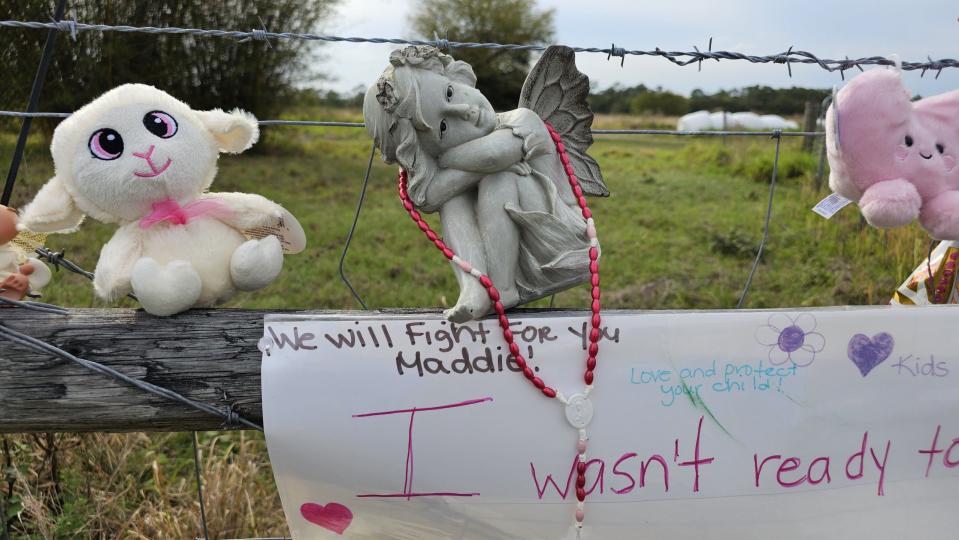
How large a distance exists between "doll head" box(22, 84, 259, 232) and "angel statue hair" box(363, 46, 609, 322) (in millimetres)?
362

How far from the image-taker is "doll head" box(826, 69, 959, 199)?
144cm

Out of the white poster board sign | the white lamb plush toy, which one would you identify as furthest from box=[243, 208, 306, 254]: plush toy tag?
the white poster board sign

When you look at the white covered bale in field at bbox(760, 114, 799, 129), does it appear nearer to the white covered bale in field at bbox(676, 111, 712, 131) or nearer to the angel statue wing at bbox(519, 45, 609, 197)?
the white covered bale in field at bbox(676, 111, 712, 131)

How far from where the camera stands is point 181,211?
4.45 feet

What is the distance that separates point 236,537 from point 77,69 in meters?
4.29

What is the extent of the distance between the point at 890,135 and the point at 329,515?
48.2 inches

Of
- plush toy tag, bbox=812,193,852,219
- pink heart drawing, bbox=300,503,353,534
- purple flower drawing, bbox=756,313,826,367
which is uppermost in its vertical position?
plush toy tag, bbox=812,193,852,219

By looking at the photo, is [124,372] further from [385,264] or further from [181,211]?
[385,264]

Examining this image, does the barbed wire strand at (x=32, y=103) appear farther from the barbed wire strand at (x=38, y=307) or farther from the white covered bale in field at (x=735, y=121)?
the white covered bale in field at (x=735, y=121)

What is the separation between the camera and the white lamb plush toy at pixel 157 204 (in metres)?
1.29

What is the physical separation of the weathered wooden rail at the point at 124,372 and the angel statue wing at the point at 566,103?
627 mm

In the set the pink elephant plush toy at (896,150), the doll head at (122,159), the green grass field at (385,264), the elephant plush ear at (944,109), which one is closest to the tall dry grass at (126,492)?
the green grass field at (385,264)

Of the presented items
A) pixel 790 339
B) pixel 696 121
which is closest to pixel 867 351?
pixel 790 339

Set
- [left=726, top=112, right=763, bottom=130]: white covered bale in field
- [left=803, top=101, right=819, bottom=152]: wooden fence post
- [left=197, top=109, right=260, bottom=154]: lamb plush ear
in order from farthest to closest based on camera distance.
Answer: [left=726, top=112, right=763, bottom=130]: white covered bale in field < [left=803, top=101, right=819, bottom=152]: wooden fence post < [left=197, top=109, right=260, bottom=154]: lamb plush ear
